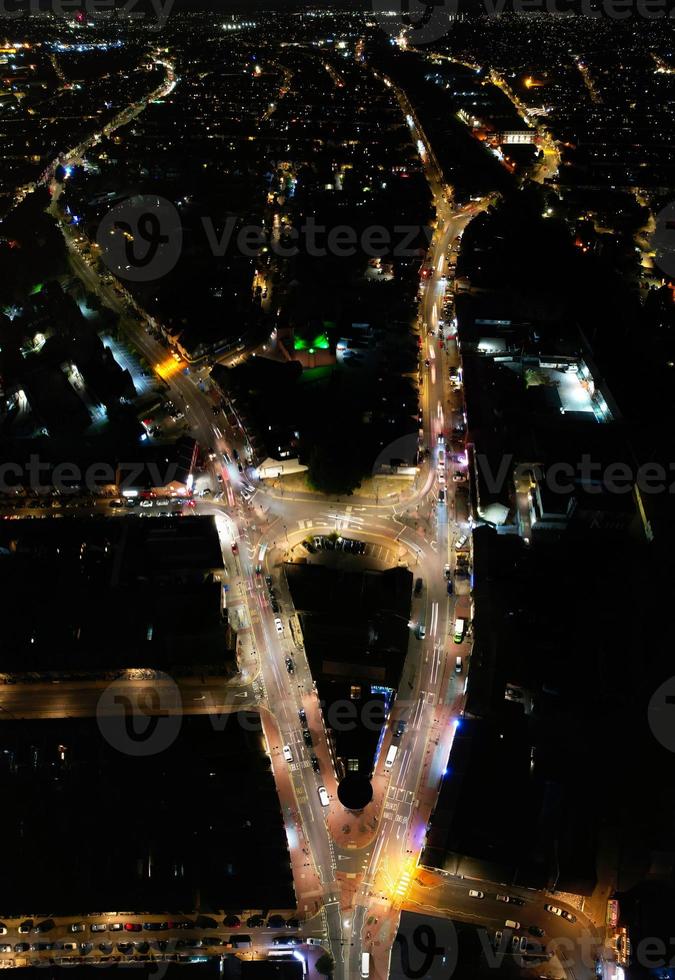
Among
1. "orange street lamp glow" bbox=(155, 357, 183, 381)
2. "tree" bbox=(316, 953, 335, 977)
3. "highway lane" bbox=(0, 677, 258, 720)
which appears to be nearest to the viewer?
"tree" bbox=(316, 953, 335, 977)

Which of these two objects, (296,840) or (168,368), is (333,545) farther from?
(168,368)

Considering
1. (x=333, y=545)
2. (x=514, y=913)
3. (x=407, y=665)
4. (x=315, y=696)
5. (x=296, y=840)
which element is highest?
(x=333, y=545)

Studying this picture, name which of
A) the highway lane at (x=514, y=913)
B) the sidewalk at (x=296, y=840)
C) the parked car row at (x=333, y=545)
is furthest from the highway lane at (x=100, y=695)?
the highway lane at (x=514, y=913)

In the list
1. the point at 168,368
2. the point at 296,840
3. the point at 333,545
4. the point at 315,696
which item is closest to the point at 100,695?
the point at 315,696

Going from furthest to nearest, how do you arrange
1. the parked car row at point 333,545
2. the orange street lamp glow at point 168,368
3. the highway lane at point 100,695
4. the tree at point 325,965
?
the orange street lamp glow at point 168,368
the parked car row at point 333,545
the highway lane at point 100,695
the tree at point 325,965

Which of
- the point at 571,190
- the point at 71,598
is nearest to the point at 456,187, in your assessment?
the point at 571,190

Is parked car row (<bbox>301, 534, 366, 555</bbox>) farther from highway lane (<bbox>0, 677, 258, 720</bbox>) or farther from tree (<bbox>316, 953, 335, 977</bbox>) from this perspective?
tree (<bbox>316, 953, 335, 977</bbox>)

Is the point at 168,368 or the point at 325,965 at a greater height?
the point at 168,368

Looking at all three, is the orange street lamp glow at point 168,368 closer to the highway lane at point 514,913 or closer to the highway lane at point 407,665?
the highway lane at point 407,665

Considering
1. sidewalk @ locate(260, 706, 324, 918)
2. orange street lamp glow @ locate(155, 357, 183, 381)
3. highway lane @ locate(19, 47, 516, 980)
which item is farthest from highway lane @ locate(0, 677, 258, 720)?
orange street lamp glow @ locate(155, 357, 183, 381)
